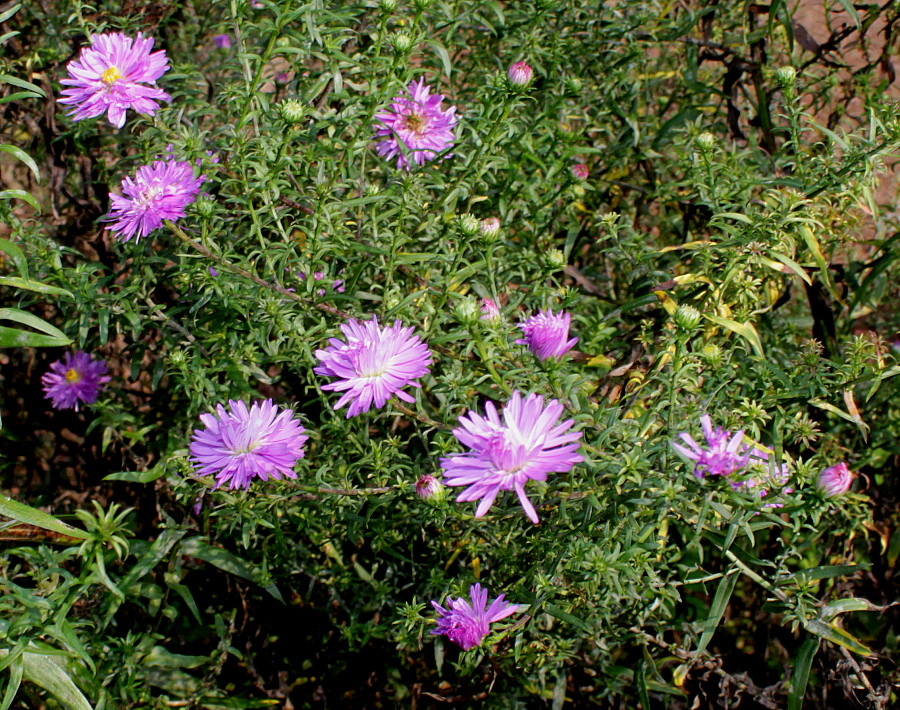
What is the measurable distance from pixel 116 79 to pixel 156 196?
32 cm

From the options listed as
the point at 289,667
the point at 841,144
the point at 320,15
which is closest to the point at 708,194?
the point at 841,144

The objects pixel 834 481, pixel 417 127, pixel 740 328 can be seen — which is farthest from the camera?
pixel 417 127

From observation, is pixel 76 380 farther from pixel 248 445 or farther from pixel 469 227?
pixel 469 227

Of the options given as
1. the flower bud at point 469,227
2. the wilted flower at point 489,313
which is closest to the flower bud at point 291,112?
the flower bud at point 469,227

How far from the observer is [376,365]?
1362mm

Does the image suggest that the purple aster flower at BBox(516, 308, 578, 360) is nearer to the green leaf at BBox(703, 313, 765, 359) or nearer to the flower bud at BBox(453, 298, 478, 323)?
the flower bud at BBox(453, 298, 478, 323)

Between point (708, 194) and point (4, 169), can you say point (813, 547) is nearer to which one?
point (708, 194)

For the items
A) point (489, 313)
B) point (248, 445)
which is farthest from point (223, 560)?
point (489, 313)

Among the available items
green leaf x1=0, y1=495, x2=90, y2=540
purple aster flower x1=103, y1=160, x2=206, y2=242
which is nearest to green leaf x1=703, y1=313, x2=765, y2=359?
purple aster flower x1=103, y1=160, x2=206, y2=242

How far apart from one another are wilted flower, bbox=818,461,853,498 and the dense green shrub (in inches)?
0.6

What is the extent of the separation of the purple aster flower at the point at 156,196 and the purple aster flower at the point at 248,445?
39 cm

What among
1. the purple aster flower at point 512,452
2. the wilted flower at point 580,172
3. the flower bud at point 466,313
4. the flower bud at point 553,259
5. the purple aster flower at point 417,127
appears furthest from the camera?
the wilted flower at point 580,172

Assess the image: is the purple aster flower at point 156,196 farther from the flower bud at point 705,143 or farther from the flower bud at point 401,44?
the flower bud at point 705,143

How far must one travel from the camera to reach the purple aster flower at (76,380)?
219 cm
